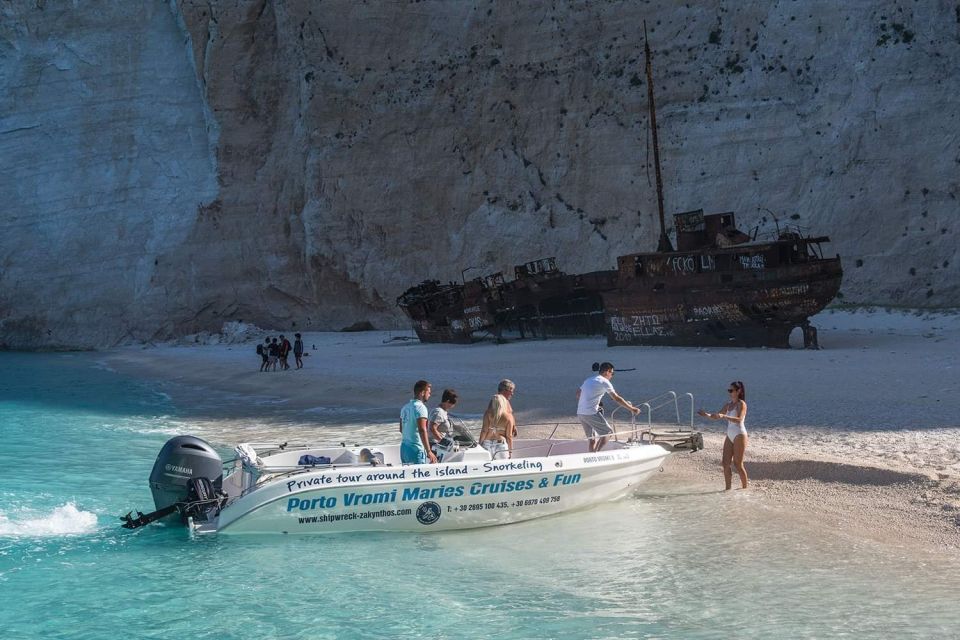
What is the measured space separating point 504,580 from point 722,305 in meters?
16.6

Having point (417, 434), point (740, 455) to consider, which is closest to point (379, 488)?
point (417, 434)

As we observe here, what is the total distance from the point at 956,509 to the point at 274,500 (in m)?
6.60

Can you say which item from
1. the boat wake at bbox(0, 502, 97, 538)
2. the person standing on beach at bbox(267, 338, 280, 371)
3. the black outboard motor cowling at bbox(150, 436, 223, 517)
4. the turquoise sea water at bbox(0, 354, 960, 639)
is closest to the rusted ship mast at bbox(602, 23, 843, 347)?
the person standing on beach at bbox(267, 338, 280, 371)

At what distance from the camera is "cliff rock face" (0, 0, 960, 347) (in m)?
33.9

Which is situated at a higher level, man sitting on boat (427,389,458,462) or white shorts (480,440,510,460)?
man sitting on boat (427,389,458,462)

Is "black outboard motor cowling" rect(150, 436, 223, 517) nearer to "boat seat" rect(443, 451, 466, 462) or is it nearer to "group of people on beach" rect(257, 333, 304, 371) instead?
"boat seat" rect(443, 451, 466, 462)

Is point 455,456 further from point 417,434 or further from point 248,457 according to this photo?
point 248,457

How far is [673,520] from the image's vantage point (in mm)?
9930

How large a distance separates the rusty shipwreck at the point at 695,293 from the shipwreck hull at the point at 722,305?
0.08ft

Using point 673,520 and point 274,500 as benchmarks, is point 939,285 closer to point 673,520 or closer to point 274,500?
point 673,520

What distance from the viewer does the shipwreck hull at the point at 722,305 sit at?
22.5 m

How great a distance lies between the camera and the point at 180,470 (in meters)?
9.89

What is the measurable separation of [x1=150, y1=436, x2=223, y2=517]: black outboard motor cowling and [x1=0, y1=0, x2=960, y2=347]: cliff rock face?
85.7 feet

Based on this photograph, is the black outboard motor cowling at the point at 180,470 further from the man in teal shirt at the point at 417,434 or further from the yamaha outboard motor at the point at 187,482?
the man in teal shirt at the point at 417,434
